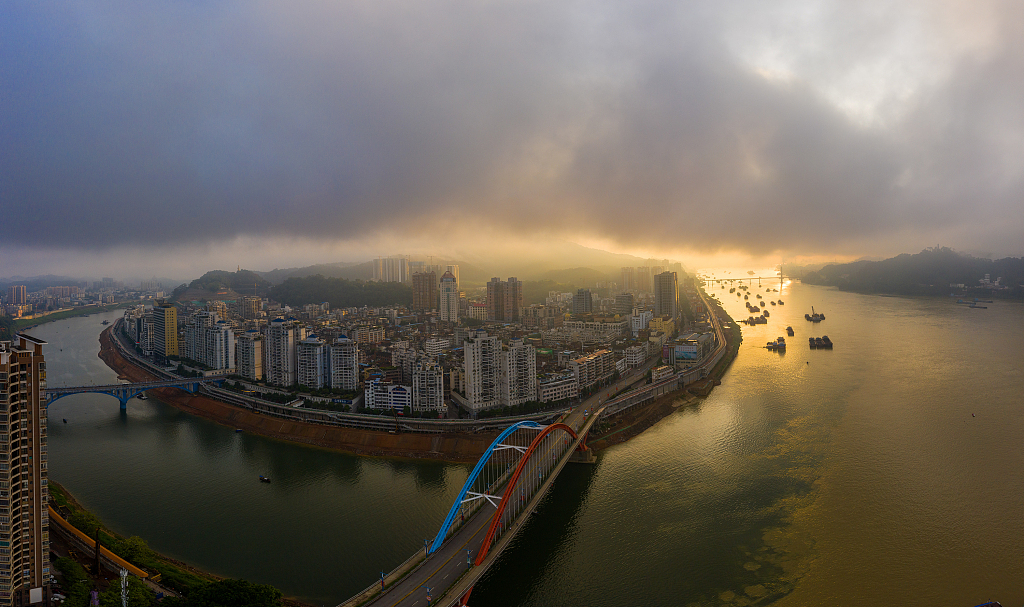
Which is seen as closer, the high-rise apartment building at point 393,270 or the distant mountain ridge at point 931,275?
the distant mountain ridge at point 931,275

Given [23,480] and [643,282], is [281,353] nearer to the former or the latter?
[23,480]

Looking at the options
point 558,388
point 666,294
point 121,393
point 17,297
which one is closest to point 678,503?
point 558,388

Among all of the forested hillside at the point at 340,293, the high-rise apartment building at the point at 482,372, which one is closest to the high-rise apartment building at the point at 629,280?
the forested hillside at the point at 340,293

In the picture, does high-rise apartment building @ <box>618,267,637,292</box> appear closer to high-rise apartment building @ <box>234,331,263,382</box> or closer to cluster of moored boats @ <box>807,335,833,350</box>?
cluster of moored boats @ <box>807,335,833,350</box>

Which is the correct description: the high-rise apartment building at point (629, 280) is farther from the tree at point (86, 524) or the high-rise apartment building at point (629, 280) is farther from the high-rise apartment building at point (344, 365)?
the tree at point (86, 524)

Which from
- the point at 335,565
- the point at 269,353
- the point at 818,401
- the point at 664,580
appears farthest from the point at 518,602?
the point at 269,353

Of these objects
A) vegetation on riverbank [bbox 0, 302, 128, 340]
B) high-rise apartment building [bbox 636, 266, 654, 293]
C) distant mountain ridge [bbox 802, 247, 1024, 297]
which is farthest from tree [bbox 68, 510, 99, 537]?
distant mountain ridge [bbox 802, 247, 1024, 297]
